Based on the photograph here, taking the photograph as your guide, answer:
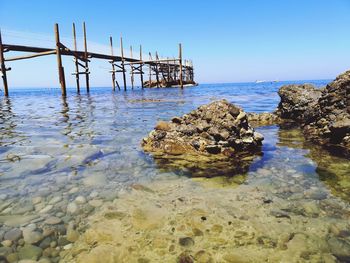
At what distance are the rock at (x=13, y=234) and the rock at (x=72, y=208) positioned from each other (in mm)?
496

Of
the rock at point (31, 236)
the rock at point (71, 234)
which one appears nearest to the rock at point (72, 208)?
the rock at point (71, 234)

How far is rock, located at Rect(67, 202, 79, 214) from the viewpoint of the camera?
280 centimetres

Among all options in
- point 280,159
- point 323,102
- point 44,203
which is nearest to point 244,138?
point 280,159

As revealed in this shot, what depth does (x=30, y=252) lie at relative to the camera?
7.06 ft

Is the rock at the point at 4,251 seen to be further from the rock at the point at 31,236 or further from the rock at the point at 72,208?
the rock at the point at 72,208

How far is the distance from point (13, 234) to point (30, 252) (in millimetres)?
363

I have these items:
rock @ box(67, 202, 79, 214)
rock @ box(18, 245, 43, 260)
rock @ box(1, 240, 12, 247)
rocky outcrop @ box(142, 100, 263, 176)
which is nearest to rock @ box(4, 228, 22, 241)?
rock @ box(1, 240, 12, 247)

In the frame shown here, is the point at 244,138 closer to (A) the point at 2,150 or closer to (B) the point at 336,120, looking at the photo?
(B) the point at 336,120

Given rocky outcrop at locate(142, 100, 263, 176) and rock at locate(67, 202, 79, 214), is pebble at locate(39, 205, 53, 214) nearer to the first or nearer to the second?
rock at locate(67, 202, 79, 214)

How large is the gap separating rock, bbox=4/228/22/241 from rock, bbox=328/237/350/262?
2639 mm

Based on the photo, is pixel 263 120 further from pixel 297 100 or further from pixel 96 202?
pixel 96 202

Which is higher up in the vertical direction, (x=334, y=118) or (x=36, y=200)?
(x=334, y=118)

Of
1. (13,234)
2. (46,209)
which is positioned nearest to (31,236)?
(13,234)

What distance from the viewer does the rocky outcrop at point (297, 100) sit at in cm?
893
